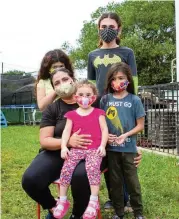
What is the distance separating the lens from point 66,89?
299 cm

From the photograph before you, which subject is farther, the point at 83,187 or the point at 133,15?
the point at 133,15

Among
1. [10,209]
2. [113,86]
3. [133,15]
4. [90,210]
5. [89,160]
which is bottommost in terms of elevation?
[10,209]

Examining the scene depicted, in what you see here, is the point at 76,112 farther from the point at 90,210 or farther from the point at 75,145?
the point at 90,210

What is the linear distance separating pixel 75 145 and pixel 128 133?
45 cm

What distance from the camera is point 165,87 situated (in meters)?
6.59

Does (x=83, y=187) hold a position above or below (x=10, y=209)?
above

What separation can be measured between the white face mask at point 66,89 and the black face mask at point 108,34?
57 centimetres

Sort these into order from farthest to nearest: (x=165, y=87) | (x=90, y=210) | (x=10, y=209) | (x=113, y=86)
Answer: (x=165, y=87) → (x=10, y=209) → (x=113, y=86) → (x=90, y=210)

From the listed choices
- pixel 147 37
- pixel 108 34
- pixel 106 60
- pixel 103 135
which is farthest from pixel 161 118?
pixel 147 37

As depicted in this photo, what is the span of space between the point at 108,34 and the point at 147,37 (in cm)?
2844

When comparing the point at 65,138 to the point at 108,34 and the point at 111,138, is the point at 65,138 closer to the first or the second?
the point at 111,138

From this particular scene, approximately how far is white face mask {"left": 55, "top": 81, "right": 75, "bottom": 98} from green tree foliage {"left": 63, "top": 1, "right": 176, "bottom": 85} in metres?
19.2

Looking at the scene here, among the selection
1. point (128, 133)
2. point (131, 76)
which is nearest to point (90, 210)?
point (128, 133)

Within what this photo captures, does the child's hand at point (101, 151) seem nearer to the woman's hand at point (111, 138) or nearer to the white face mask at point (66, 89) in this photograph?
the woman's hand at point (111, 138)
